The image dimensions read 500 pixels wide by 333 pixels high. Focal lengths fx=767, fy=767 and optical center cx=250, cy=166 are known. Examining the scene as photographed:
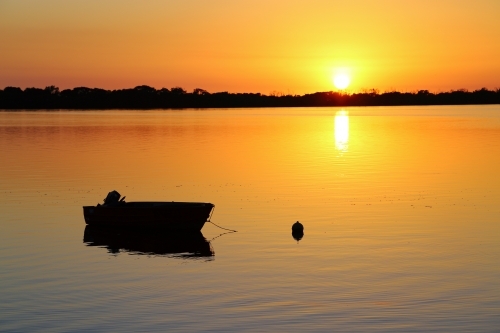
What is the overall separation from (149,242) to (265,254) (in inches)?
211

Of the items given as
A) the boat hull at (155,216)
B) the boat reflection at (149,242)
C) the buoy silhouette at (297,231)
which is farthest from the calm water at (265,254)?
the boat hull at (155,216)

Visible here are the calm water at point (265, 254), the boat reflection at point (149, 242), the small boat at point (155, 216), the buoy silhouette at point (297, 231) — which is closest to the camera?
the calm water at point (265, 254)

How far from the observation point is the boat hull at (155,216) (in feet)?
91.8

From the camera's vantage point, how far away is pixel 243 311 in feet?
55.8

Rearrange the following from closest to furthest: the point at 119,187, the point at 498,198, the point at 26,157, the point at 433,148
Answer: the point at 498,198 → the point at 119,187 → the point at 26,157 → the point at 433,148

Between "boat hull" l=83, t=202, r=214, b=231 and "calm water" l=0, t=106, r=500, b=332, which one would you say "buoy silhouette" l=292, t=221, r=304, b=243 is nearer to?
"calm water" l=0, t=106, r=500, b=332

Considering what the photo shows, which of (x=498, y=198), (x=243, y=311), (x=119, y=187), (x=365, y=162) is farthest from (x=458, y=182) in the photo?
(x=243, y=311)

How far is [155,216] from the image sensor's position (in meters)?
28.3

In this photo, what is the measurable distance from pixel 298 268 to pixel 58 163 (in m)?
35.3

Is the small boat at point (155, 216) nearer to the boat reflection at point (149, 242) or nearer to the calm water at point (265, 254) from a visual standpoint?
the boat reflection at point (149, 242)

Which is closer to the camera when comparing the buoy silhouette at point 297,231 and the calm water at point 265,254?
the calm water at point 265,254

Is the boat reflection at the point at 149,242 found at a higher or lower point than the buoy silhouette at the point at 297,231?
lower

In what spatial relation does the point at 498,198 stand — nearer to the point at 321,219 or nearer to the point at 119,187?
the point at 321,219

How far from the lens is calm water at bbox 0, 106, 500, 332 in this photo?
54.8ft
